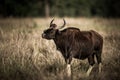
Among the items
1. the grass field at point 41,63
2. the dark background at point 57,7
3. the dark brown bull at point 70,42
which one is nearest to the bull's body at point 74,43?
the dark brown bull at point 70,42

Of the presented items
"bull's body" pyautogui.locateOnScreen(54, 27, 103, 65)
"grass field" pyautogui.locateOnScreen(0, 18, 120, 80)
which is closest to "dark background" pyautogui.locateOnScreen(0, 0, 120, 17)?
"grass field" pyautogui.locateOnScreen(0, 18, 120, 80)

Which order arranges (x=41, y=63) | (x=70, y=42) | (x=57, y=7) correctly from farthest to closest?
1. (x=57, y=7)
2. (x=41, y=63)
3. (x=70, y=42)

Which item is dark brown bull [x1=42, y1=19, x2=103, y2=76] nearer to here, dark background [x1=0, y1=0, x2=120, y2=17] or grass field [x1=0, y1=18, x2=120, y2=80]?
grass field [x1=0, y1=18, x2=120, y2=80]

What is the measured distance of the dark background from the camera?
35.7m

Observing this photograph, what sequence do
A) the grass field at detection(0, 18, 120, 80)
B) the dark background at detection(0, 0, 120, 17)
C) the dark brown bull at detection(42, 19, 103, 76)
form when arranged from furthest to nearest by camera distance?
the dark background at detection(0, 0, 120, 17), the dark brown bull at detection(42, 19, 103, 76), the grass field at detection(0, 18, 120, 80)

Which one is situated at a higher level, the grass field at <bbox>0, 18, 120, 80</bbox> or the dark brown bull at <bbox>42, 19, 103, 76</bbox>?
the dark brown bull at <bbox>42, 19, 103, 76</bbox>

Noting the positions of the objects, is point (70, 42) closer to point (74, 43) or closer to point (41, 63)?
point (74, 43)

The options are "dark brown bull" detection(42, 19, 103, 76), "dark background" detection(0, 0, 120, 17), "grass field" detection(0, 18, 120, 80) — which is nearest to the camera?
"grass field" detection(0, 18, 120, 80)

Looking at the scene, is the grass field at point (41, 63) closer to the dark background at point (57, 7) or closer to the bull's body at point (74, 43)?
the bull's body at point (74, 43)

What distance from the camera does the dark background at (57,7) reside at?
117 feet

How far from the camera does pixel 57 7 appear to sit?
37.4m

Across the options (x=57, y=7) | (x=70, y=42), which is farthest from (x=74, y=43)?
(x=57, y=7)

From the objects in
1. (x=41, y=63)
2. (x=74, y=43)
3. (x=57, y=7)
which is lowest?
(x=57, y=7)

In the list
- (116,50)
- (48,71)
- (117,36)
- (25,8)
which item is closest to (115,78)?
(48,71)
